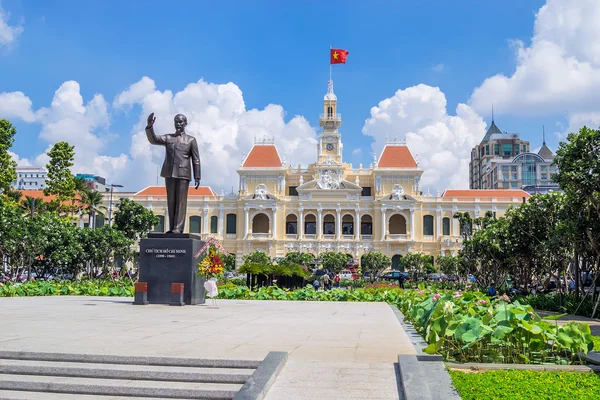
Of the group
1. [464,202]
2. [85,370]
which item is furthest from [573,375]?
[464,202]

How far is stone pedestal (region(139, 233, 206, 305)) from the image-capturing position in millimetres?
16438

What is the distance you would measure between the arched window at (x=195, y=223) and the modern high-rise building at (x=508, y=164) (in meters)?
49.4

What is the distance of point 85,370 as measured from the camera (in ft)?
23.0

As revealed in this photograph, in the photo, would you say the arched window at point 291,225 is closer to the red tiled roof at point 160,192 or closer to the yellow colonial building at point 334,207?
the yellow colonial building at point 334,207

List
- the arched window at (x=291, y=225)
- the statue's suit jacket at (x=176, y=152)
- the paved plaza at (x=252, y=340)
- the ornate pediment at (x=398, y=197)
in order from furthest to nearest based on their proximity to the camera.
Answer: the arched window at (x=291, y=225) → the ornate pediment at (x=398, y=197) → the statue's suit jacket at (x=176, y=152) → the paved plaza at (x=252, y=340)

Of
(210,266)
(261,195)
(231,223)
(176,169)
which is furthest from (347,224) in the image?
(210,266)

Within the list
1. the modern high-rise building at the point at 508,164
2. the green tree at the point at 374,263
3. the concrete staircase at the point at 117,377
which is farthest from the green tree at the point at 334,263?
the concrete staircase at the point at 117,377

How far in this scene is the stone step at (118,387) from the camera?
6.41 meters

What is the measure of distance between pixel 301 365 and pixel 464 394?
6.79 ft

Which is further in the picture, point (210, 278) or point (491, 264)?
point (491, 264)

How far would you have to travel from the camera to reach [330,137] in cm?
7338

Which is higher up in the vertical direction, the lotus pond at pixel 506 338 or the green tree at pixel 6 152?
the green tree at pixel 6 152

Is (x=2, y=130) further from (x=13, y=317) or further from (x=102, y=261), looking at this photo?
(x=13, y=317)

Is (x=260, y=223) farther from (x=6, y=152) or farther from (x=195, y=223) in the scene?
(x=6, y=152)
